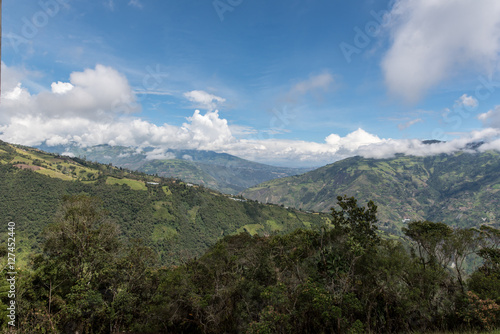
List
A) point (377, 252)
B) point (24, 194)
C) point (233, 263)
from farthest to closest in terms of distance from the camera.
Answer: point (24, 194) → point (233, 263) → point (377, 252)

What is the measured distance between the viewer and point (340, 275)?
24109mm

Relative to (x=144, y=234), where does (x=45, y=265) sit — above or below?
above

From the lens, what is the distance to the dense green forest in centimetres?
2136

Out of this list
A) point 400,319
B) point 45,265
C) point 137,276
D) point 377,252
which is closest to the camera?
point 400,319

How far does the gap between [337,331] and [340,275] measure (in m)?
5.37

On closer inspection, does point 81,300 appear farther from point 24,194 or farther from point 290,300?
point 24,194

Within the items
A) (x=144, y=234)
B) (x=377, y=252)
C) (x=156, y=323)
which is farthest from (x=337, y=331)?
(x=144, y=234)

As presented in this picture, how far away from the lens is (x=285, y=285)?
75.9 ft

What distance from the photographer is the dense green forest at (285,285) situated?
21359mm

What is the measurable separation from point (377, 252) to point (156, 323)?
29.2 m

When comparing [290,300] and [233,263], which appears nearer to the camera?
[290,300]

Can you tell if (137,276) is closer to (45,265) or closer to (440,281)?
(45,265)

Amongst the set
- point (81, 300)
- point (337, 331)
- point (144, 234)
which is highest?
point (337, 331)

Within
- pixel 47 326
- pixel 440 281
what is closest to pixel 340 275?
pixel 440 281
